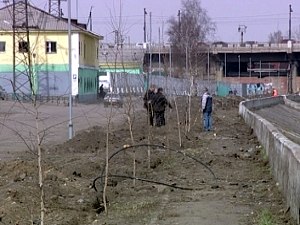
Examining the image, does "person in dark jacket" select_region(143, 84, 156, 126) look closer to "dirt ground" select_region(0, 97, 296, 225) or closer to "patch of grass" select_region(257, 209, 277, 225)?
"dirt ground" select_region(0, 97, 296, 225)

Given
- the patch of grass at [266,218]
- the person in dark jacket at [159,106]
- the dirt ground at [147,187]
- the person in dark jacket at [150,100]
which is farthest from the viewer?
the person in dark jacket at [159,106]

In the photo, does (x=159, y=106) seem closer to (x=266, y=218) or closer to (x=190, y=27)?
(x=266, y=218)

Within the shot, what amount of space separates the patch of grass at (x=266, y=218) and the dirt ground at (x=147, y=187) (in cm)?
8

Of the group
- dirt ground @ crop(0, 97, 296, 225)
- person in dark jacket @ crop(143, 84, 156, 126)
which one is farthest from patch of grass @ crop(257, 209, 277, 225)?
person in dark jacket @ crop(143, 84, 156, 126)

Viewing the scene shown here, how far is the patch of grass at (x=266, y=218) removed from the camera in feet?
33.8

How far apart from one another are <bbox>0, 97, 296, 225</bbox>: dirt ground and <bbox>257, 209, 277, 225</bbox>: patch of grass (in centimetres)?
8

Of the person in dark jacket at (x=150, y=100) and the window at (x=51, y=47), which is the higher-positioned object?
the window at (x=51, y=47)

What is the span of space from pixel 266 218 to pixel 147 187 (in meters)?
4.25

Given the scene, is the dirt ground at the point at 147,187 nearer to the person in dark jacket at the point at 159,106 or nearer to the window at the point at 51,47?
the person in dark jacket at the point at 159,106

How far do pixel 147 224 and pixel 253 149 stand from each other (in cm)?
1163

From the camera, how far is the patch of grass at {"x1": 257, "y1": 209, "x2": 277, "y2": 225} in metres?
10.3

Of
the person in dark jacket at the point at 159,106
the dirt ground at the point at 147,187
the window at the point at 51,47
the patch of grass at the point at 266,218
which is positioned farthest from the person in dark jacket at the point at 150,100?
the window at the point at 51,47

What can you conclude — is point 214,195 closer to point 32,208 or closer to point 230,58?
point 32,208

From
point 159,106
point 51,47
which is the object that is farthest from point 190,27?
point 159,106
